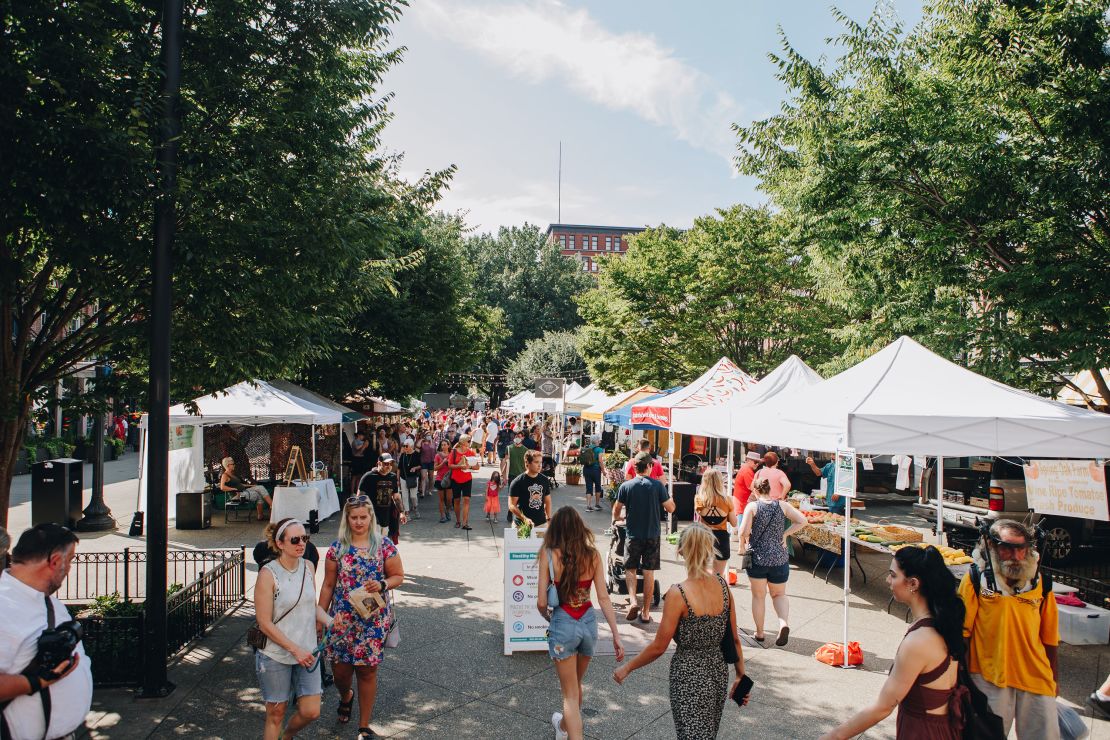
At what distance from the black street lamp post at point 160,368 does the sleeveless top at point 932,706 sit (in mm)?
5416

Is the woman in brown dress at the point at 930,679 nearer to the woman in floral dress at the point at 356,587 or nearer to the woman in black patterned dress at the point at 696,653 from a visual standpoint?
the woman in black patterned dress at the point at 696,653

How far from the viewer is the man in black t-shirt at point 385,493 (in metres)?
10.3

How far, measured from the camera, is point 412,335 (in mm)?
20844

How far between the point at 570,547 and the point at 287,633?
76.5 inches

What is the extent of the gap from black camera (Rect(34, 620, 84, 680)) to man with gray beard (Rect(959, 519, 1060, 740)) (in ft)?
15.7

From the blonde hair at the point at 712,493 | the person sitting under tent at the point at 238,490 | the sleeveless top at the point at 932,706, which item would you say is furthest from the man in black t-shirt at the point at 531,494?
the person sitting under tent at the point at 238,490

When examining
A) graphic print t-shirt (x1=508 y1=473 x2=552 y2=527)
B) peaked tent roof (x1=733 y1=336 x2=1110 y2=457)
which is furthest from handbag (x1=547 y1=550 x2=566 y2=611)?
peaked tent roof (x1=733 y1=336 x2=1110 y2=457)

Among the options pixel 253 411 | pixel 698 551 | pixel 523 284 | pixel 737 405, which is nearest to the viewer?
pixel 698 551

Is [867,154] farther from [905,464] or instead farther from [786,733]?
[905,464]

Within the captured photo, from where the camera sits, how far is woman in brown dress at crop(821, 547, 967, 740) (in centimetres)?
320

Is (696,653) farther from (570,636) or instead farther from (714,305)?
(714,305)

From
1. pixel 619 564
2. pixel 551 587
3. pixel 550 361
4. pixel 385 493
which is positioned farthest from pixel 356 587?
pixel 550 361

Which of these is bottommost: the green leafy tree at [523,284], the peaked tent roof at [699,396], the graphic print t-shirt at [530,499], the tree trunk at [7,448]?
the graphic print t-shirt at [530,499]

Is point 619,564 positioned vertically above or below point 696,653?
below
